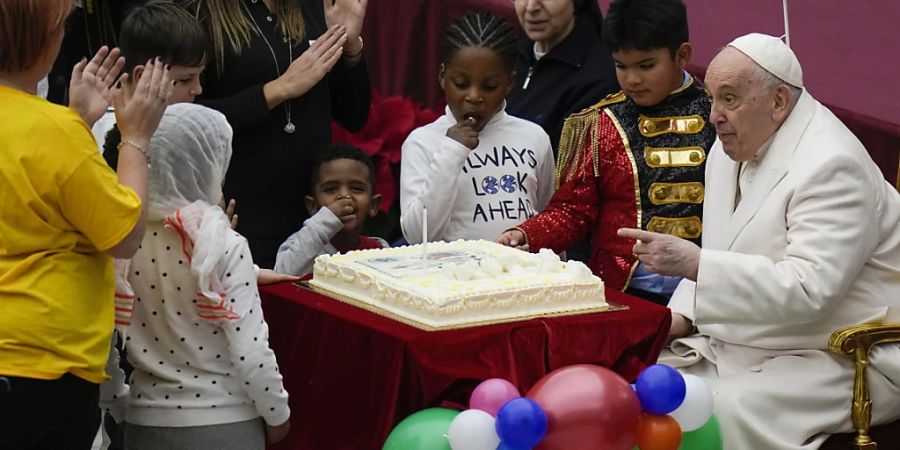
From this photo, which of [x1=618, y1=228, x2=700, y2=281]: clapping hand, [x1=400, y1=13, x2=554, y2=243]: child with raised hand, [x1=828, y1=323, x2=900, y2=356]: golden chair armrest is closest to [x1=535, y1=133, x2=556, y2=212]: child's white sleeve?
[x1=400, y1=13, x2=554, y2=243]: child with raised hand

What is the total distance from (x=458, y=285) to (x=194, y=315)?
28.3 inches

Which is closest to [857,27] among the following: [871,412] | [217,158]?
[871,412]

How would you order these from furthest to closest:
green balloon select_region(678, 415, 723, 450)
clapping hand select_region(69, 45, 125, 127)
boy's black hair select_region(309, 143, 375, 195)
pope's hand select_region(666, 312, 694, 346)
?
boy's black hair select_region(309, 143, 375, 195) → pope's hand select_region(666, 312, 694, 346) → green balloon select_region(678, 415, 723, 450) → clapping hand select_region(69, 45, 125, 127)

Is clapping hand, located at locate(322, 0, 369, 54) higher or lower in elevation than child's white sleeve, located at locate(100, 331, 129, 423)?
higher

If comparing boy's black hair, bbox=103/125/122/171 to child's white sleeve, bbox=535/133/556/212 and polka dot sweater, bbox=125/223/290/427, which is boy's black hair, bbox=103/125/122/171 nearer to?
polka dot sweater, bbox=125/223/290/427

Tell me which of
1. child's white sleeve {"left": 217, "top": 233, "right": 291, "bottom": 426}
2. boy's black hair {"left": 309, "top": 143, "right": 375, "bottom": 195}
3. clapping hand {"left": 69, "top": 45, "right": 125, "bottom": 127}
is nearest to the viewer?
clapping hand {"left": 69, "top": 45, "right": 125, "bottom": 127}

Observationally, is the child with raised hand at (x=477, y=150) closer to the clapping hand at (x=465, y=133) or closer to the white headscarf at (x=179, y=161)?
the clapping hand at (x=465, y=133)

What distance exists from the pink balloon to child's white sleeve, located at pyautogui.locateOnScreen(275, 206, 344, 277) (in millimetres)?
1184

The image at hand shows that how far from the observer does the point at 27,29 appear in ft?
9.18

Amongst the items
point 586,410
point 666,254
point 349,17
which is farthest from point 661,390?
point 349,17

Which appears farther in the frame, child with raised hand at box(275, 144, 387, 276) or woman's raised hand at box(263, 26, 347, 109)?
woman's raised hand at box(263, 26, 347, 109)

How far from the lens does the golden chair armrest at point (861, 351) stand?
3.93m

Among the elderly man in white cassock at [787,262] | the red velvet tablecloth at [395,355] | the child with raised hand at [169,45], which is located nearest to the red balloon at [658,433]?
the red velvet tablecloth at [395,355]

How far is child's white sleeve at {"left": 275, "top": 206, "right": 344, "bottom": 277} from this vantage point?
440 centimetres
